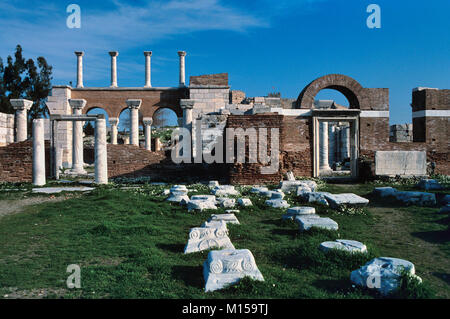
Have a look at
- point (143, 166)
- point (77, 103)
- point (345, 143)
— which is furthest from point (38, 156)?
point (345, 143)

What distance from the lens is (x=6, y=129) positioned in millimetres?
19984

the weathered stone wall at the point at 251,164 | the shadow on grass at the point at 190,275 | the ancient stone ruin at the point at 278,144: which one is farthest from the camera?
the ancient stone ruin at the point at 278,144

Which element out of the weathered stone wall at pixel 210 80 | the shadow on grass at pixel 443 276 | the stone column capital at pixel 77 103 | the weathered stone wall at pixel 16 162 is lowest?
the shadow on grass at pixel 443 276

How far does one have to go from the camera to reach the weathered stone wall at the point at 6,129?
19500 millimetres

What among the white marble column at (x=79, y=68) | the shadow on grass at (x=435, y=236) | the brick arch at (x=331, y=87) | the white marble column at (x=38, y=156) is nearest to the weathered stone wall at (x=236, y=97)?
the brick arch at (x=331, y=87)

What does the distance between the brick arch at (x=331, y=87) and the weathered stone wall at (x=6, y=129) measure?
53.9 feet

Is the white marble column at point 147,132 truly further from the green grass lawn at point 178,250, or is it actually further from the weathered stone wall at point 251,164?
the green grass lawn at point 178,250

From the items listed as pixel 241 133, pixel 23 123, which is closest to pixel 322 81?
pixel 241 133

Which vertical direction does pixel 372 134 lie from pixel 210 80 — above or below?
below

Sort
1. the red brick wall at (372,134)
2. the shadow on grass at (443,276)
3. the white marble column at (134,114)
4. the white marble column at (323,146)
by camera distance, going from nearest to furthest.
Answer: the shadow on grass at (443,276)
the red brick wall at (372,134)
the white marble column at (323,146)
the white marble column at (134,114)

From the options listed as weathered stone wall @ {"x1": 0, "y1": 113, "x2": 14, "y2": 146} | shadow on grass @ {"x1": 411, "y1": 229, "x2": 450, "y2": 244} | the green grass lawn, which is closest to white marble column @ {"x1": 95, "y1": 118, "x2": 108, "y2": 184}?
the green grass lawn

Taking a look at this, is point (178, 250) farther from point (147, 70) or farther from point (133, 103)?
point (147, 70)

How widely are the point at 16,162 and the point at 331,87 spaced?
588 inches
